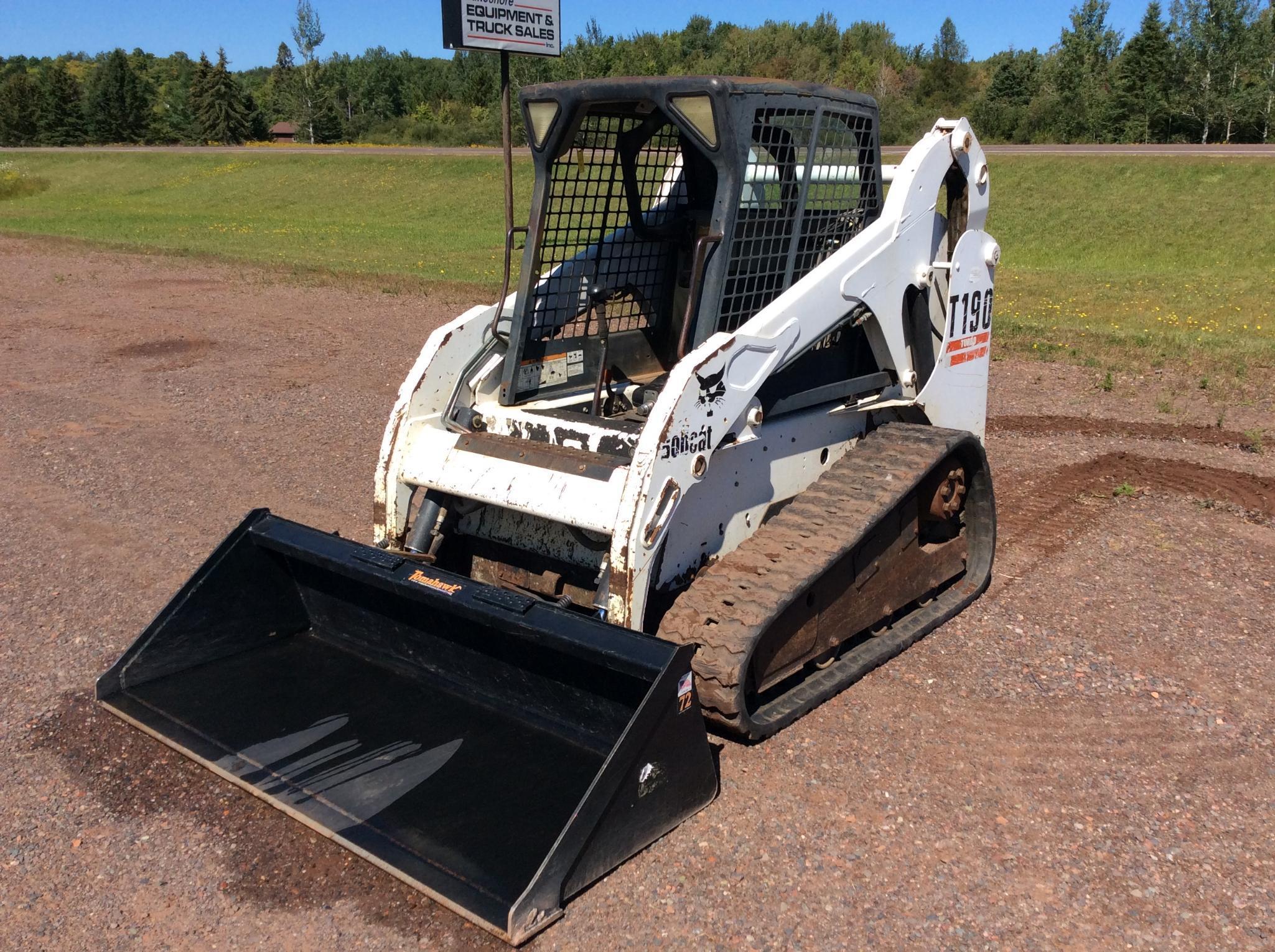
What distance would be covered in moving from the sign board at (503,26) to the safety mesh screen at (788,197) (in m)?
0.96

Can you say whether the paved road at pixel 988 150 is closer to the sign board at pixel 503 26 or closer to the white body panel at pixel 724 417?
the white body panel at pixel 724 417

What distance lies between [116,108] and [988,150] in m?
57.5

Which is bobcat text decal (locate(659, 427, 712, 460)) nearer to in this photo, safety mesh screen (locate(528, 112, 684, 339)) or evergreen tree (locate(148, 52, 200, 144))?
safety mesh screen (locate(528, 112, 684, 339))

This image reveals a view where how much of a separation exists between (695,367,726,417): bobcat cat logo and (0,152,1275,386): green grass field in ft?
23.9

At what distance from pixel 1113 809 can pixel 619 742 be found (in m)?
1.70

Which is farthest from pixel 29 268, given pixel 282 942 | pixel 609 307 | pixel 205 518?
pixel 282 942

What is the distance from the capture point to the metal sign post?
4.46 m

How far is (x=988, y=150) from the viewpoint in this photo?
34.2 m

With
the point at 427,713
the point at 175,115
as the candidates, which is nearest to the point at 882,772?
the point at 427,713

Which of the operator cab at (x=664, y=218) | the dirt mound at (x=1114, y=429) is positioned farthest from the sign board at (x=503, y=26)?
the dirt mound at (x=1114, y=429)

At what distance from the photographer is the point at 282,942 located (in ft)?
10.8

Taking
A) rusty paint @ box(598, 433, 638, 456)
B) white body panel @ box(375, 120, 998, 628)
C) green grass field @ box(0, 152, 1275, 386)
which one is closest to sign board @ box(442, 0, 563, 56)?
white body panel @ box(375, 120, 998, 628)

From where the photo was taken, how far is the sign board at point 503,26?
449 cm

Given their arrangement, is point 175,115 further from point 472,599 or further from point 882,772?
point 882,772
